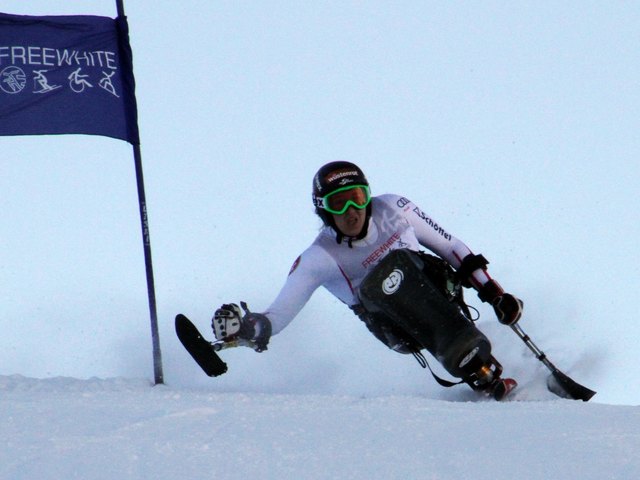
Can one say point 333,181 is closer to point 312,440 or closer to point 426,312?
point 426,312

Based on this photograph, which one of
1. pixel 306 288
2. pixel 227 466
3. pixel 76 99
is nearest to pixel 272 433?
pixel 227 466

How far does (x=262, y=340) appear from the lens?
24.1 ft

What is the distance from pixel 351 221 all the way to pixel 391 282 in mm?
550

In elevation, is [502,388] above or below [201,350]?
below

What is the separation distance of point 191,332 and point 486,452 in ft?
10.4

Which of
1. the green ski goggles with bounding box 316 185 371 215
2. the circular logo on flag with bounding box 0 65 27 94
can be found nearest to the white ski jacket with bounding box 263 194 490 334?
the green ski goggles with bounding box 316 185 371 215

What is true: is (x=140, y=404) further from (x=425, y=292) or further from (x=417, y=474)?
(x=425, y=292)

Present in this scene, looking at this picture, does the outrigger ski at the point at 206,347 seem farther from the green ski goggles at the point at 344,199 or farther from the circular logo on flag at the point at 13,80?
the circular logo on flag at the point at 13,80

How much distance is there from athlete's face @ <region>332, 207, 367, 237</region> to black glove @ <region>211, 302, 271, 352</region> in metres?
0.88

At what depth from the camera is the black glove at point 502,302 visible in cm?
793

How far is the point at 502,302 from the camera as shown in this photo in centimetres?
796

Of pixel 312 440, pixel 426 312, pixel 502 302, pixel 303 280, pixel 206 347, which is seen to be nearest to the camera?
pixel 312 440

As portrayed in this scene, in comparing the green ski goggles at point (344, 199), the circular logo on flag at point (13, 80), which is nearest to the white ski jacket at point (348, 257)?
the green ski goggles at point (344, 199)

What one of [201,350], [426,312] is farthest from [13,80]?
[426,312]
